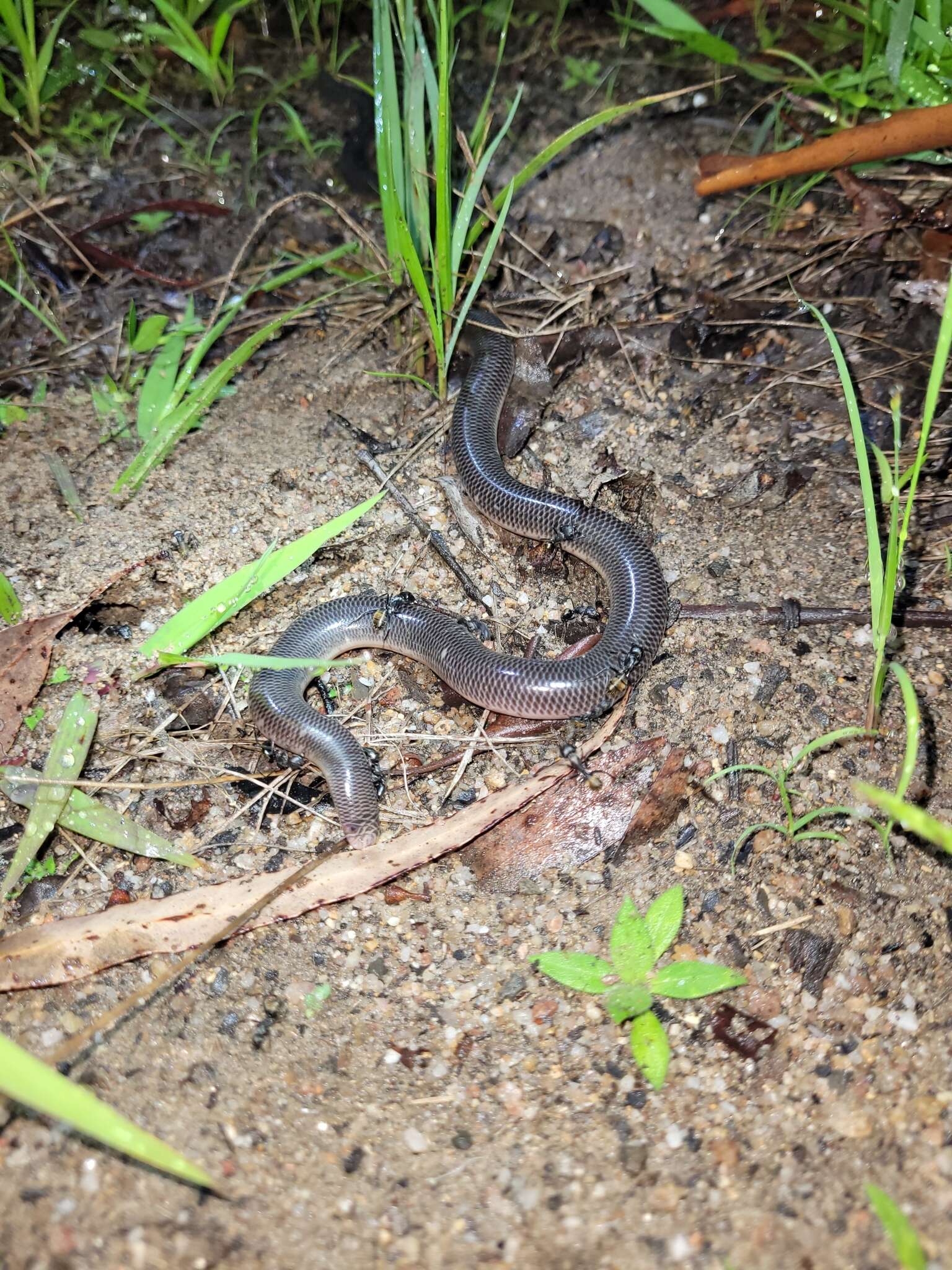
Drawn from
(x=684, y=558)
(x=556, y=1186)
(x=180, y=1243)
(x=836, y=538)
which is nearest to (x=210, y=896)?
(x=180, y=1243)

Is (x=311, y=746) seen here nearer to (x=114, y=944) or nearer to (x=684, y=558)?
(x=114, y=944)

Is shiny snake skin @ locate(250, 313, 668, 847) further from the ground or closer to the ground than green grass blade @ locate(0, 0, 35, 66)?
closer to the ground

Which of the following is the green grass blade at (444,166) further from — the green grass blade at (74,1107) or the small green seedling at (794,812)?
the green grass blade at (74,1107)

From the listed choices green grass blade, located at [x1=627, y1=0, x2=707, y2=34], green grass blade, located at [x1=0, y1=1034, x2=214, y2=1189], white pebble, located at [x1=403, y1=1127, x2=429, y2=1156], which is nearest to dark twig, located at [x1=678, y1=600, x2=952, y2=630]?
white pebble, located at [x1=403, y1=1127, x2=429, y2=1156]

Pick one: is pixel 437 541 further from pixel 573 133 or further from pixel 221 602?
pixel 573 133

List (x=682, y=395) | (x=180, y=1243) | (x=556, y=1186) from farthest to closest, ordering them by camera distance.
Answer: (x=682, y=395)
(x=556, y=1186)
(x=180, y=1243)

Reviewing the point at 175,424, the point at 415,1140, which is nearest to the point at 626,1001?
the point at 415,1140

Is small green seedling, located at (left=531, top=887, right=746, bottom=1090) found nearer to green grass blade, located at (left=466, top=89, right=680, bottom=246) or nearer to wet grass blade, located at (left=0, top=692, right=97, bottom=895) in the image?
wet grass blade, located at (left=0, top=692, right=97, bottom=895)
